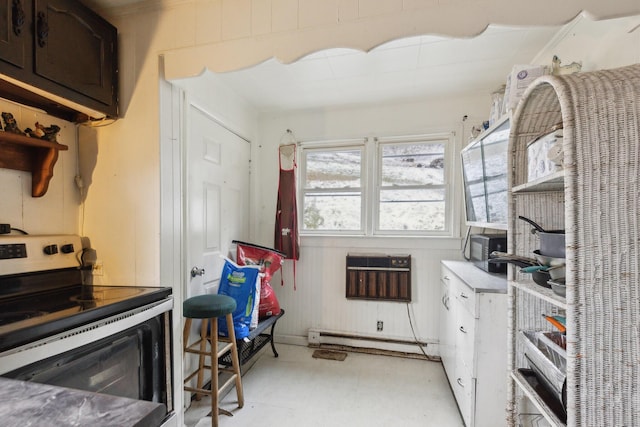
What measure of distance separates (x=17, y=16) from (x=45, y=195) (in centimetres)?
80

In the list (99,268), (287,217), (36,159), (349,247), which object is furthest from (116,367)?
(349,247)

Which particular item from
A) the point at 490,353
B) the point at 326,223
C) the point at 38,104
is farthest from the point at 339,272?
the point at 38,104

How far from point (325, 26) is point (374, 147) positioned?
1667mm

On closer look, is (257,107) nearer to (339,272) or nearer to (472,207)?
(339,272)

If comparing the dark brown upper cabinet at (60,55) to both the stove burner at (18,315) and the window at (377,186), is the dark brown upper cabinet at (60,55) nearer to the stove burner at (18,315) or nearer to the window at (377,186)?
the stove burner at (18,315)

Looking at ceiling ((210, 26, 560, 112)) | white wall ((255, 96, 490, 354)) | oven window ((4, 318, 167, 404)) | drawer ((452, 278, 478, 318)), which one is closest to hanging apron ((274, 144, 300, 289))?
white wall ((255, 96, 490, 354))

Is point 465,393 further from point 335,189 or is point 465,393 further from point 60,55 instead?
point 60,55

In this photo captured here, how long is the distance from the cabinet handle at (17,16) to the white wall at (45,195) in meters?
0.41

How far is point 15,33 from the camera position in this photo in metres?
1.10

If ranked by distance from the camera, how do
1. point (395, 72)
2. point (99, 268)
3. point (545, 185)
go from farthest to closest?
point (395, 72), point (99, 268), point (545, 185)

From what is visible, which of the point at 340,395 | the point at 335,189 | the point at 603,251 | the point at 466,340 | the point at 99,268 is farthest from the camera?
the point at 335,189

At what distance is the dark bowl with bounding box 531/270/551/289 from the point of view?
101cm

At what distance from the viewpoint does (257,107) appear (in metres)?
2.98

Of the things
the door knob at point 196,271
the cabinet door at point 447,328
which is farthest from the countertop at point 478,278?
the door knob at point 196,271
